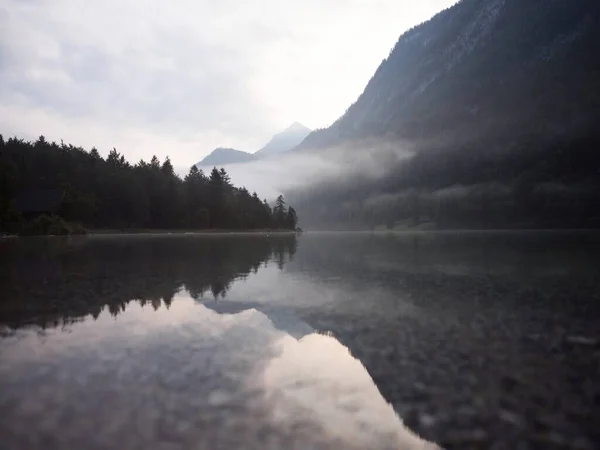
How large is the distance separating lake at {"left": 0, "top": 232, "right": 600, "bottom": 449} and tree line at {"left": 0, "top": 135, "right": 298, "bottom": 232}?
311ft

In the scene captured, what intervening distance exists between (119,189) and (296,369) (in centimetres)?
11417

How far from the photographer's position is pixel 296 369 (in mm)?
8492

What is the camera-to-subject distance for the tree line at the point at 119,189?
102 metres

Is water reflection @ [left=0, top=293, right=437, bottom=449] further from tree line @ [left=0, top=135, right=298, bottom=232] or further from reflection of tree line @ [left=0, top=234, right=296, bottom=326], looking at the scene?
tree line @ [left=0, top=135, right=298, bottom=232]

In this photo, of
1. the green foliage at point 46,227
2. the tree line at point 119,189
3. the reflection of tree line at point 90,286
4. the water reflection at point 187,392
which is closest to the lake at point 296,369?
the water reflection at point 187,392

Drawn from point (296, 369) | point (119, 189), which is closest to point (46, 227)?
point (119, 189)

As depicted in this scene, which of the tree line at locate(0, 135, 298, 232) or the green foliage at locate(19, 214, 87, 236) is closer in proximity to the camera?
the green foliage at locate(19, 214, 87, 236)

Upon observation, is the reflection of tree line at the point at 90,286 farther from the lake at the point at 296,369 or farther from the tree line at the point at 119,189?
the tree line at the point at 119,189

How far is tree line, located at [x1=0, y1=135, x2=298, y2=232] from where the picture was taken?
4011 inches

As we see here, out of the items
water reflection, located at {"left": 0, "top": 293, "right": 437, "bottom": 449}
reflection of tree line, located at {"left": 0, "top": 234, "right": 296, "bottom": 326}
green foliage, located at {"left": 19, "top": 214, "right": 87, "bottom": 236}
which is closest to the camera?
water reflection, located at {"left": 0, "top": 293, "right": 437, "bottom": 449}

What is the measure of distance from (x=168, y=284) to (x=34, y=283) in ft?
19.9

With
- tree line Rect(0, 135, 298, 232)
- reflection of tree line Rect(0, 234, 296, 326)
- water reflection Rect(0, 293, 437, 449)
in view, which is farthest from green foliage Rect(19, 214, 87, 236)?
water reflection Rect(0, 293, 437, 449)

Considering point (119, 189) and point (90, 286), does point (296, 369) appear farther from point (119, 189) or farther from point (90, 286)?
point (119, 189)

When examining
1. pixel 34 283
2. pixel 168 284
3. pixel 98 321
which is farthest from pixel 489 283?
pixel 34 283
